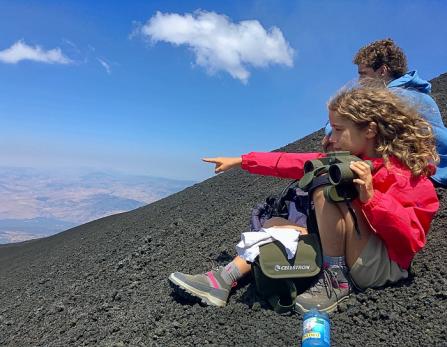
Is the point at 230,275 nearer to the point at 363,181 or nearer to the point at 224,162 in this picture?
the point at 224,162

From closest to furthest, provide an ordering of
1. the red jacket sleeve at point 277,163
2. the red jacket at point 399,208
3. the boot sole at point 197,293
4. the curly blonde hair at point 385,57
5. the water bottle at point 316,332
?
the water bottle at point 316,332 → the red jacket at point 399,208 → the boot sole at point 197,293 → the red jacket sleeve at point 277,163 → the curly blonde hair at point 385,57

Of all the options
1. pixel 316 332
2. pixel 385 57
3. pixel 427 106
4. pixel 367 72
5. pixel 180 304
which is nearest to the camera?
pixel 316 332

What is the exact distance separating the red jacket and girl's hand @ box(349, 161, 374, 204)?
4cm

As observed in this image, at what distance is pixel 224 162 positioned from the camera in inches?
155

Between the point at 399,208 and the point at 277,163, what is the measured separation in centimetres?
138

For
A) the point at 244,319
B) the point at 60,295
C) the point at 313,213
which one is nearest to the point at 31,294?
the point at 60,295

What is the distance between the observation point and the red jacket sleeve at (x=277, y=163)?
150 inches

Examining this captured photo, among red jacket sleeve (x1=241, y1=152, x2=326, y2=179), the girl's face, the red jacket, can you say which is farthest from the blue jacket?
the red jacket

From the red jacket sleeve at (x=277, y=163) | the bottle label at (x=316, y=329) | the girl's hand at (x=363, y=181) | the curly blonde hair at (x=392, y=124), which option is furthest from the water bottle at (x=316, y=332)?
the red jacket sleeve at (x=277, y=163)

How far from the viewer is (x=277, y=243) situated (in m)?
3.15

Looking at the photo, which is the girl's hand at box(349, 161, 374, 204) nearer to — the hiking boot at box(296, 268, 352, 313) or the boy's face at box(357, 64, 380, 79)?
the hiking boot at box(296, 268, 352, 313)

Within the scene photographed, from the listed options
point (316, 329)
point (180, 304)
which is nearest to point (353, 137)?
point (316, 329)

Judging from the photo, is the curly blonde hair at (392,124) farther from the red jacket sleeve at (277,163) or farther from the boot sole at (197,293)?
the boot sole at (197,293)

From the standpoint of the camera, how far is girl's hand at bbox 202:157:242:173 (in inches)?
153
